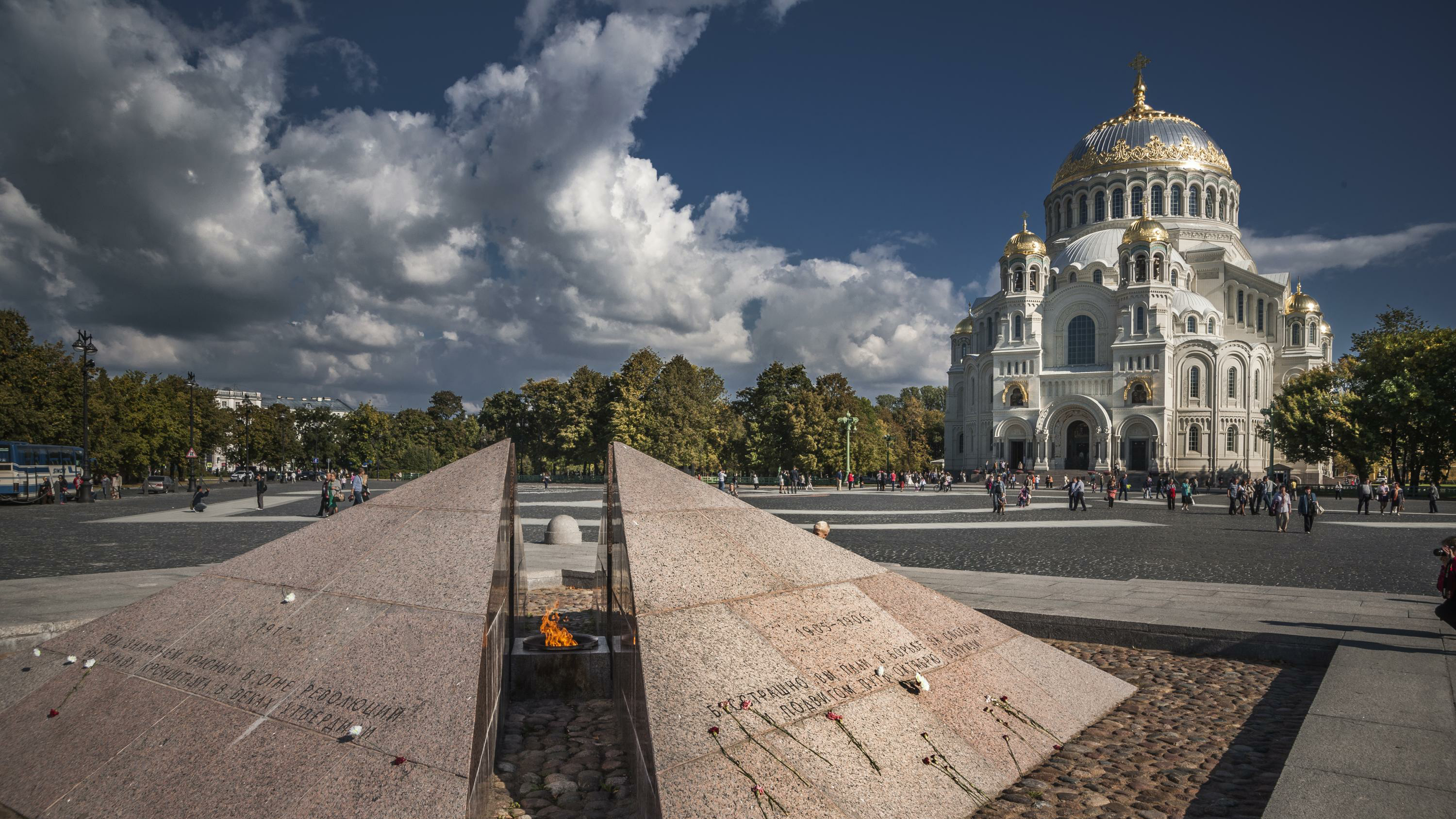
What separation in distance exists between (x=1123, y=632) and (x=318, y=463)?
9983 centimetres

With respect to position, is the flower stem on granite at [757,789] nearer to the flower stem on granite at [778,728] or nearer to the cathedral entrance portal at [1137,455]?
the flower stem on granite at [778,728]

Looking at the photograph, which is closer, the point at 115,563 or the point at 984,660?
the point at 984,660

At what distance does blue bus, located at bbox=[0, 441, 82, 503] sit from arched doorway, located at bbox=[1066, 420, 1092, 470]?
65.6 m

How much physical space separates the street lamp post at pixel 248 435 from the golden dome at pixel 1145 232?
84.2 metres

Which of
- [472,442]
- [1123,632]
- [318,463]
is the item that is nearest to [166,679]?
[1123,632]

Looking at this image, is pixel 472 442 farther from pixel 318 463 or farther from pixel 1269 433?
pixel 1269 433

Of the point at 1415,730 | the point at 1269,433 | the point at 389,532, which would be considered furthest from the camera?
the point at 1269,433

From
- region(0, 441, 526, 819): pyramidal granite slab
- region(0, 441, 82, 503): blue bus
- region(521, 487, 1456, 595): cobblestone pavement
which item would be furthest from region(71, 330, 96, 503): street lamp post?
region(0, 441, 526, 819): pyramidal granite slab

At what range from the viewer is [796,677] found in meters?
4.12

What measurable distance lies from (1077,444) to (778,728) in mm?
67735

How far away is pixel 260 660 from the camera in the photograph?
411 centimetres

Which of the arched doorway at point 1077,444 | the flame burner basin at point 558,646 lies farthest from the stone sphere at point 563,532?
the arched doorway at point 1077,444

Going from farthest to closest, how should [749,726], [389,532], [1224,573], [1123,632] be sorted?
1. [1224,573]
2. [1123,632]
3. [389,532]
4. [749,726]

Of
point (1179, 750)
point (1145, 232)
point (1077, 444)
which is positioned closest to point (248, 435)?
point (1077, 444)
